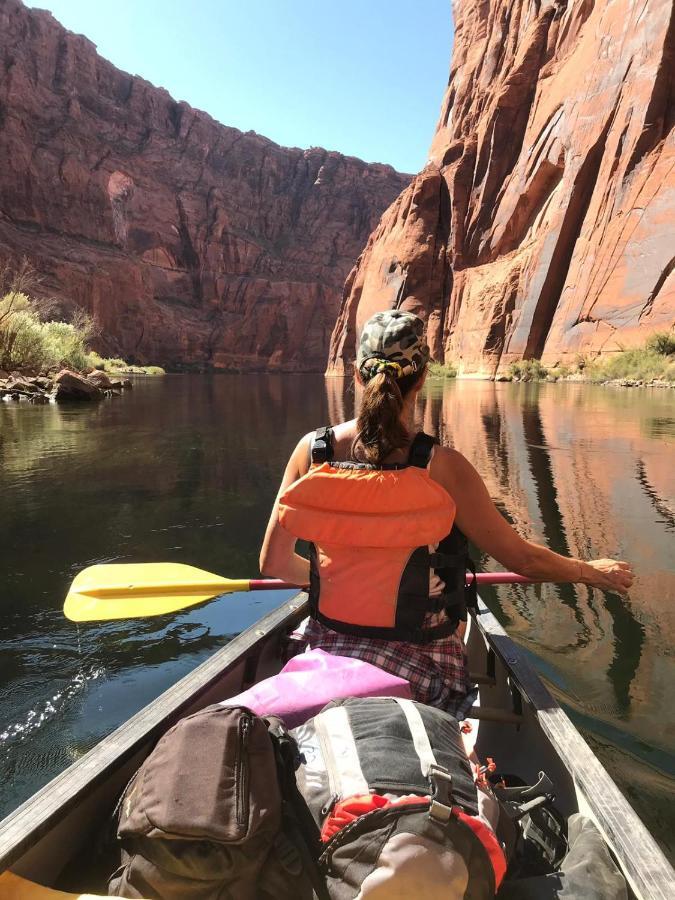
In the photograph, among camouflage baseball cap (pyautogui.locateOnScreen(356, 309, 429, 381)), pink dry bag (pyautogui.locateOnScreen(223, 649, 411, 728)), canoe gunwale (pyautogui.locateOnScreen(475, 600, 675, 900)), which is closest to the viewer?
canoe gunwale (pyautogui.locateOnScreen(475, 600, 675, 900))

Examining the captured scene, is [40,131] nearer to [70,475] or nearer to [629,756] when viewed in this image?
[70,475]

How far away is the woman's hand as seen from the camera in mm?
2326

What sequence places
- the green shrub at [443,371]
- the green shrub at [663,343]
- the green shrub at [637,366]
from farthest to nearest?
the green shrub at [443,371], the green shrub at [663,343], the green shrub at [637,366]

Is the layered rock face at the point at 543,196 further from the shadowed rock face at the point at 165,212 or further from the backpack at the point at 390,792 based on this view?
the shadowed rock face at the point at 165,212

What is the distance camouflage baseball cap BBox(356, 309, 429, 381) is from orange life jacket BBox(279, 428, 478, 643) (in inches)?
9.5

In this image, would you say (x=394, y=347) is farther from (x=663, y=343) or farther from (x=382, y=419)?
(x=663, y=343)

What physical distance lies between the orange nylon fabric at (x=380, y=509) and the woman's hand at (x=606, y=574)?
0.88 metres

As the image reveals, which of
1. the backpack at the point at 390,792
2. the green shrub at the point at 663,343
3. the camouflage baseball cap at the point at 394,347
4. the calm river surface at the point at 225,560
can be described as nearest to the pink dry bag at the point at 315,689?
the backpack at the point at 390,792

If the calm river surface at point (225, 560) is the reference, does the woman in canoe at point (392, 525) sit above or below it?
above

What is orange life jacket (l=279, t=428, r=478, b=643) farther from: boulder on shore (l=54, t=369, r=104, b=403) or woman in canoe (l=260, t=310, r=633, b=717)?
boulder on shore (l=54, t=369, r=104, b=403)

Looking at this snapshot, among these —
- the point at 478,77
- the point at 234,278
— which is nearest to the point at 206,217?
the point at 234,278

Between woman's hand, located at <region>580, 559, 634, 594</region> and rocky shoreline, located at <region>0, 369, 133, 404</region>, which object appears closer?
woman's hand, located at <region>580, 559, 634, 594</region>

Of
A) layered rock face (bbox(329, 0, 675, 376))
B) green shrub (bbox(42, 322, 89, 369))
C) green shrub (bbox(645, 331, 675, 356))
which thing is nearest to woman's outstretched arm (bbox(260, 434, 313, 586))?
green shrub (bbox(42, 322, 89, 369))

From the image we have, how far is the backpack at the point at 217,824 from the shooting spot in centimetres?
111
